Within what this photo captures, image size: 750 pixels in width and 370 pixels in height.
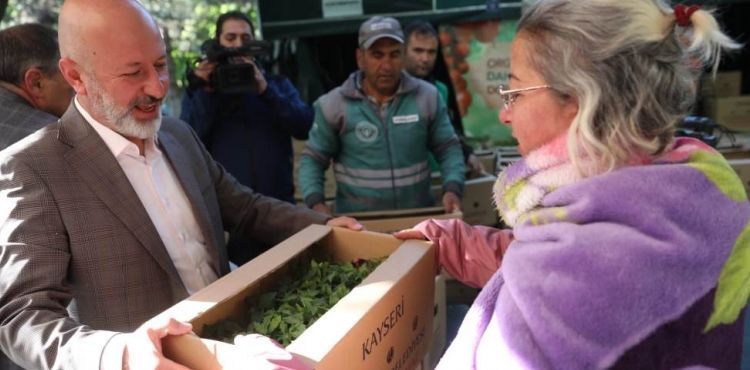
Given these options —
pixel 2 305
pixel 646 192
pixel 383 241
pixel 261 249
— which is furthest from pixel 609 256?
pixel 261 249

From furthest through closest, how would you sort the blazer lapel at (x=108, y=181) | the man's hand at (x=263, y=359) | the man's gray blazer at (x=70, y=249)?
the blazer lapel at (x=108, y=181) < the man's gray blazer at (x=70, y=249) < the man's hand at (x=263, y=359)

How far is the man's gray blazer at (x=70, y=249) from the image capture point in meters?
1.14

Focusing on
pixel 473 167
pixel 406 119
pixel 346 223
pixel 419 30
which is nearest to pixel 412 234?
pixel 346 223

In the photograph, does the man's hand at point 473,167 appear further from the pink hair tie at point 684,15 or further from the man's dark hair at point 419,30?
the pink hair tie at point 684,15

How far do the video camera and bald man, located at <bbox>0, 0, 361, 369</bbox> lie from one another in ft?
3.38

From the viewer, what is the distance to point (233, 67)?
2.64 metres

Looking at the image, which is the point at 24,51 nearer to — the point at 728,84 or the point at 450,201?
the point at 450,201

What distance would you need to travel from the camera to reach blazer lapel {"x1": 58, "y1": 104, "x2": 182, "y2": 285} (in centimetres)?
137

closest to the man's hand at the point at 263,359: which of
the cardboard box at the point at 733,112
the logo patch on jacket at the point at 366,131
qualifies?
the logo patch on jacket at the point at 366,131

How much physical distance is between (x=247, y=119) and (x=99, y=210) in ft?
4.88

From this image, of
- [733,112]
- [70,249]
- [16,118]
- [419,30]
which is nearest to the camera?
[70,249]

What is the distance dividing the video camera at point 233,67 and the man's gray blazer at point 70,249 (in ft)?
3.99

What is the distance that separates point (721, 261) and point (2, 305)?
135cm

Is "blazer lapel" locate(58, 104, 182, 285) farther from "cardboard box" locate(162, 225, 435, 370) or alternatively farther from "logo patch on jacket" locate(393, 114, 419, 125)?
"logo patch on jacket" locate(393, 114, 419, 125)
